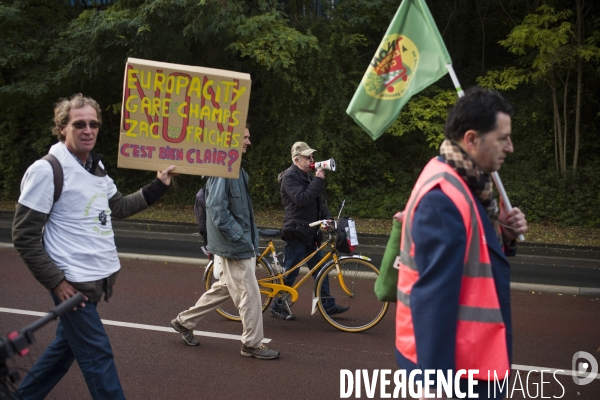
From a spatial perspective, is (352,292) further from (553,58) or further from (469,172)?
(553,58)

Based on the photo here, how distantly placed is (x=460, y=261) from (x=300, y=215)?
185 inches

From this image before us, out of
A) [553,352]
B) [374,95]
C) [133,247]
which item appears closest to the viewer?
[374,95]

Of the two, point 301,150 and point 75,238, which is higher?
point 301,150

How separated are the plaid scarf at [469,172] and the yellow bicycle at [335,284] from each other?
13.0ft

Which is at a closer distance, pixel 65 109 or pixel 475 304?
pixel 475 304

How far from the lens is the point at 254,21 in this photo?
52.1 ft

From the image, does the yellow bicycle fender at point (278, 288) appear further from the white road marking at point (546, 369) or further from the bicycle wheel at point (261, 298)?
the white road marking at point (546, 369)

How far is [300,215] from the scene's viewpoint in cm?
704

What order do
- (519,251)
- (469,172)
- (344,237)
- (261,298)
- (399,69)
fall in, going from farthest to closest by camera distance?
(519,251)
(261,298)
(344,237)
(399,69)
(469,172)

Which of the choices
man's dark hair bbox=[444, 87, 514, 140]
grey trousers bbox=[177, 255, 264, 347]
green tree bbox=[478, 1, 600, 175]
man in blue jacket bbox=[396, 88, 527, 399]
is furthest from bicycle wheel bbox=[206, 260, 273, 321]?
green tree bbox=[478, 1, 600, 175]

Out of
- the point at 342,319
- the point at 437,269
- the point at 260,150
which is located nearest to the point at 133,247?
the point at 342,319

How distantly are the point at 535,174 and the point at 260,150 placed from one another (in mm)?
7521

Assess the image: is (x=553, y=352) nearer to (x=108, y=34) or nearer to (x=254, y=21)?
(x=254, y=21)

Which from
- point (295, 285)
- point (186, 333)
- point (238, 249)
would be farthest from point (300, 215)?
point (186, 333)
